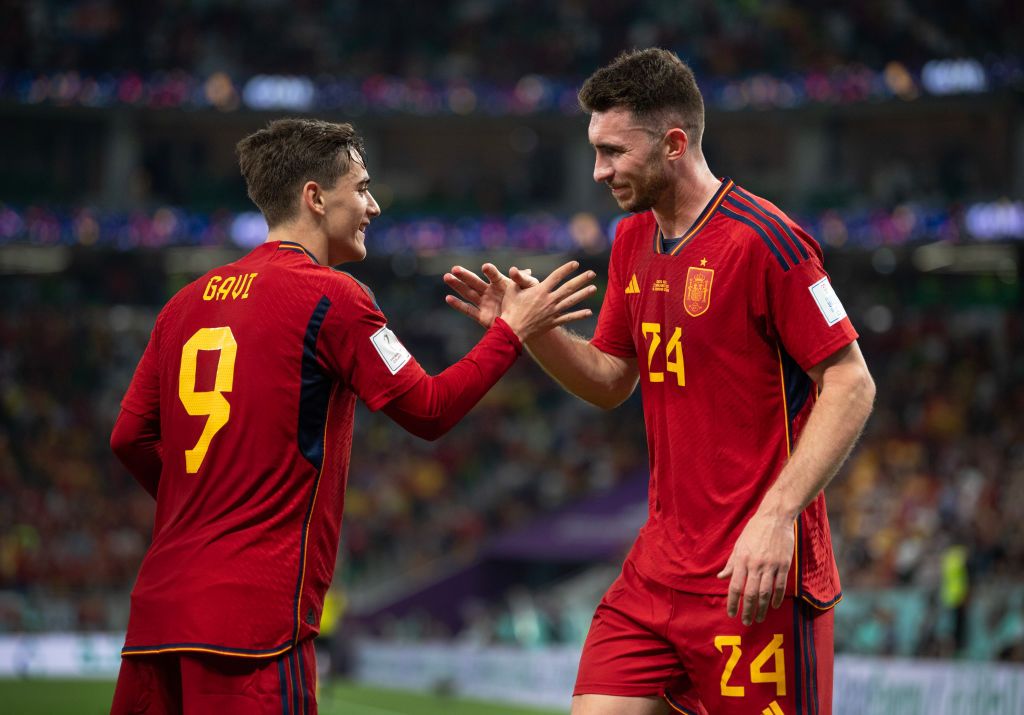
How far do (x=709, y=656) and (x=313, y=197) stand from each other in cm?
184

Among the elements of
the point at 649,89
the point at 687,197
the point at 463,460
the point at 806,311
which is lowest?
the point at 463,460

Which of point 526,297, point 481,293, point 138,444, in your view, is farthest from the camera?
point 481,293

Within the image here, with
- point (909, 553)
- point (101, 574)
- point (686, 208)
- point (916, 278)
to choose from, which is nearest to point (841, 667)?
point (909, 553)

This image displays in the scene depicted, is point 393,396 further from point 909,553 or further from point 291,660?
point 909,553

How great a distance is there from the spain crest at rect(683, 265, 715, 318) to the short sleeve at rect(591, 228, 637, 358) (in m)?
0.41

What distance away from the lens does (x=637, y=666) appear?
4.14m

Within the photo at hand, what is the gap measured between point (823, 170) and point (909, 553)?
13261 mm

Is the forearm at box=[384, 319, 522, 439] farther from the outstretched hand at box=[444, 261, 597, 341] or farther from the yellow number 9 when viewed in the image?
the yellow number 9

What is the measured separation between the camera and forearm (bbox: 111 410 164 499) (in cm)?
426

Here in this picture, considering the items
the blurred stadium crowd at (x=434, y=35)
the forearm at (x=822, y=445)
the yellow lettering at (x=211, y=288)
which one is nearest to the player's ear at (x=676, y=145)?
the forearm at (x=822, y=445)

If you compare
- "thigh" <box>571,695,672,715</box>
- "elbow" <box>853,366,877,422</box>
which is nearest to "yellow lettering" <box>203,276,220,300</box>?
"thigh" <box>571,695,672,715</box>

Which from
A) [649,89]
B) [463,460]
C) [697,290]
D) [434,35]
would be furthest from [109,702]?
[434,35]

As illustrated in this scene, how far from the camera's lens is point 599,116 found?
429cm

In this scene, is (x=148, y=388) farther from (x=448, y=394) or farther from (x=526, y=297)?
(x=526, y=297)
